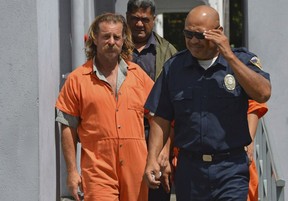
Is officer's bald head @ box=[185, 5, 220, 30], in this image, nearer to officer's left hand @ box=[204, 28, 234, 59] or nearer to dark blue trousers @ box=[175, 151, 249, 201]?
officer's left hand @ box=[204, 28, 234, 59]

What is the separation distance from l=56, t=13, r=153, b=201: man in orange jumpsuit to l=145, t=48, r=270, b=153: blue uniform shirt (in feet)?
1.47

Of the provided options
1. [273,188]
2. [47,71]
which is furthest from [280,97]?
[47,71]

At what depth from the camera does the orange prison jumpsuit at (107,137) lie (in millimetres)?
5320

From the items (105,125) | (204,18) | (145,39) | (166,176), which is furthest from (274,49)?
(204,18)

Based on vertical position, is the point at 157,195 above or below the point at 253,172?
below

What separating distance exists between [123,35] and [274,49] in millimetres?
2446

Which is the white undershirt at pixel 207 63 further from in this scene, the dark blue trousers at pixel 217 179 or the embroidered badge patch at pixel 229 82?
the dark blue trousers at pixel 217 179

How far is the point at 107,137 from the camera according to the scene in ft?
A: 17.5

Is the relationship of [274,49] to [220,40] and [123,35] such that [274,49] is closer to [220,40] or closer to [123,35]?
[123,35]

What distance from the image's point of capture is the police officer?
15.9 ft

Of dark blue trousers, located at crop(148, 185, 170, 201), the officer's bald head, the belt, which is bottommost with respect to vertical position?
dark blue trousers, located at crop(148, 185, 170, 201)

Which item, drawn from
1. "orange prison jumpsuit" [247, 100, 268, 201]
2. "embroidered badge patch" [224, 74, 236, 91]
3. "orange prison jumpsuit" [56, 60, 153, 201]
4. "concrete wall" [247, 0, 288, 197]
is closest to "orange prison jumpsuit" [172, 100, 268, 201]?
"orange prison jumpsuit" [247, 100, 268, 201]

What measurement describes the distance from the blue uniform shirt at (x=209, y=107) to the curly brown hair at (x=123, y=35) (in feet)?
2.14

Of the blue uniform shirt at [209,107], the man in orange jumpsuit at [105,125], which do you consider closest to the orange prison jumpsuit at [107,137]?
the man in orange jumpsuit at [105,125]
